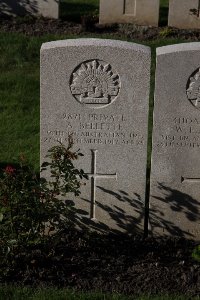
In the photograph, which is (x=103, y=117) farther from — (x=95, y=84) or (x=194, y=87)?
(x=194, y=87)

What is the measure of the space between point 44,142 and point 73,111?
1.17 feet

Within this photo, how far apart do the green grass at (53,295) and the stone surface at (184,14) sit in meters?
6.95

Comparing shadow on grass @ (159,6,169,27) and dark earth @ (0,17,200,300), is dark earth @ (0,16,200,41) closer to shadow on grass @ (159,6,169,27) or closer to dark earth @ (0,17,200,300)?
shadow on grass @ (159,6,169,27)

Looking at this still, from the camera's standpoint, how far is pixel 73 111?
6.17m

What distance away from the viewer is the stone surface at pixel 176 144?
601 cm

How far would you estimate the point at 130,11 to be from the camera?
1195cm

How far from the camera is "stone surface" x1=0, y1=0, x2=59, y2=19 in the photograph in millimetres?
11906

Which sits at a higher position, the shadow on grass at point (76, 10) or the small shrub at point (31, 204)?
the shadow on grass at point (76, 10)

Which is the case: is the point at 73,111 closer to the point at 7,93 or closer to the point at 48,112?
the point at 48,112

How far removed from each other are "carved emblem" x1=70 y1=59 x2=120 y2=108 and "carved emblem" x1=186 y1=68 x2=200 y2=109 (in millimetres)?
565

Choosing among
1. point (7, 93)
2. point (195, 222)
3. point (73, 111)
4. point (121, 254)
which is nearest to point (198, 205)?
point (195, 222)

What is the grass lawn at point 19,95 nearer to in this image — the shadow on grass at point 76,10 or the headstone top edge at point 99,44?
the shadow on grass at point 76,10

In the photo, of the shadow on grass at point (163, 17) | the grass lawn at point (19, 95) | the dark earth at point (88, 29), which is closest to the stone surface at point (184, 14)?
the dark earth at point (88, 29)

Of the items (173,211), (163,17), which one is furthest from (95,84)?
(163,17)
